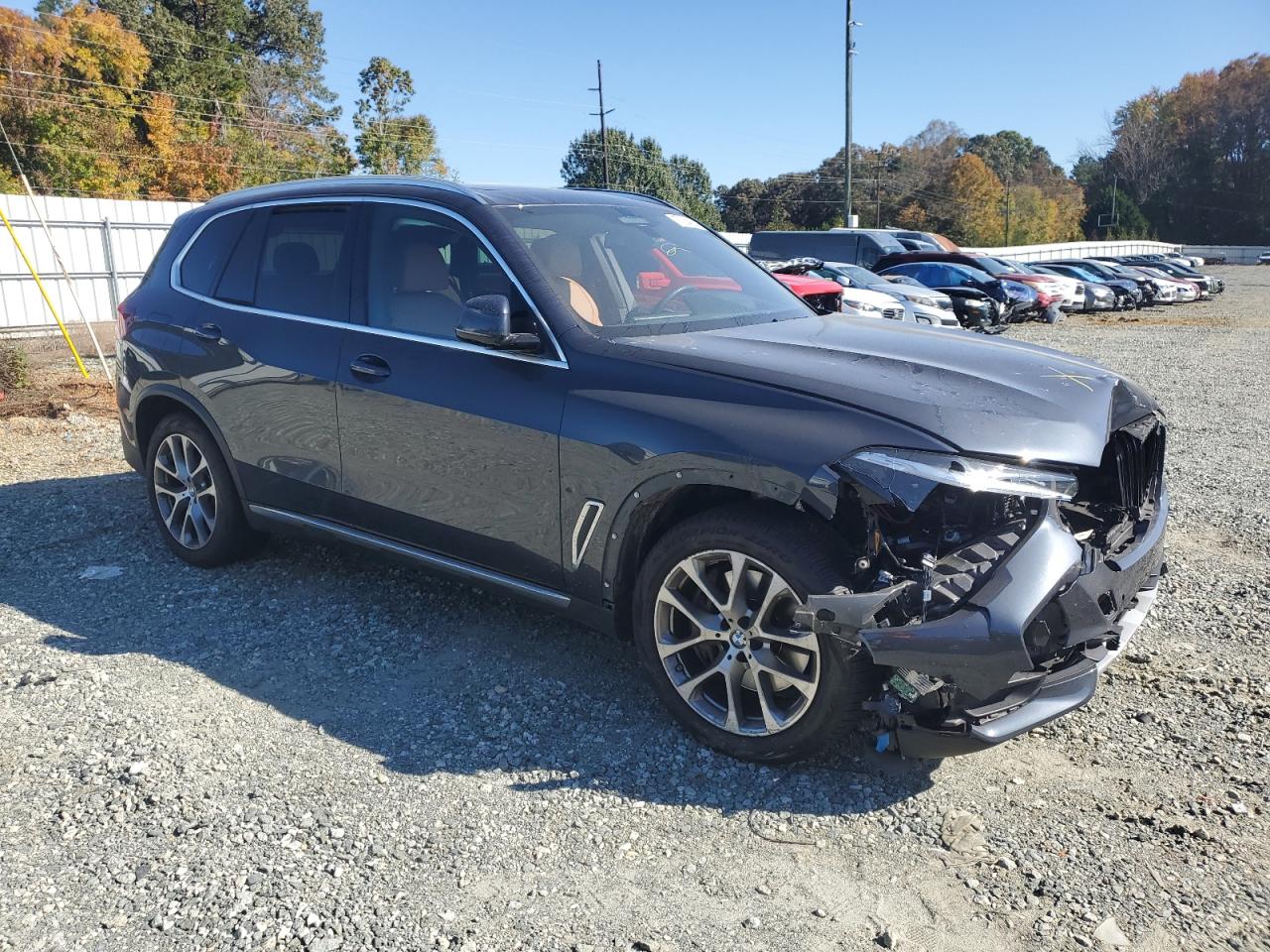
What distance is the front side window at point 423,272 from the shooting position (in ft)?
13.6

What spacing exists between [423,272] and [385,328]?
0.29m

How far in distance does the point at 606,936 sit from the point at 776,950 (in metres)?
0.44

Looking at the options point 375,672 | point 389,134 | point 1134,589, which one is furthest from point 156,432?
point 389,134

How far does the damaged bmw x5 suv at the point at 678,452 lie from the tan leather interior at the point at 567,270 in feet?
0.05

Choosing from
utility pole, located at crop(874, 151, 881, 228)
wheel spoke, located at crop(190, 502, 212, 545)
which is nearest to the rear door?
wheel spoke, located at crop(190, 502, 212, 545)

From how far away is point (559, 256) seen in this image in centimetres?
411

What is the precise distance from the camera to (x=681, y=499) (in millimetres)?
3576

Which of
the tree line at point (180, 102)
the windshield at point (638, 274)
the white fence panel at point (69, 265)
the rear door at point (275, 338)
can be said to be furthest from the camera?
the tree line at point (180, 102)

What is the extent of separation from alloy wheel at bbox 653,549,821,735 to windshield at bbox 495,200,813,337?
104 centimetres

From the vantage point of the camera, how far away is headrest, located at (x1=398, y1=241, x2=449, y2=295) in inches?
168

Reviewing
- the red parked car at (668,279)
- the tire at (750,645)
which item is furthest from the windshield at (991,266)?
the tire at (750,645)

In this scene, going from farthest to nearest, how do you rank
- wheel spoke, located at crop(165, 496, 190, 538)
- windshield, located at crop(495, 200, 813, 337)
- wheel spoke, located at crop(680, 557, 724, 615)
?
wheel spoke, located at crop(165, 496, 190, 538) → windshield, located at crop(495, 200, 813, 337) → wheel spoke, located at crop(680, 557, 724, 615)

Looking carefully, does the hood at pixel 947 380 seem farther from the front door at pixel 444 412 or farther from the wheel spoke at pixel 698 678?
the wheel spoke at pixel 698 678

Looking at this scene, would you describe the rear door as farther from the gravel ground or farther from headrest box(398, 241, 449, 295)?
the gravel ground
